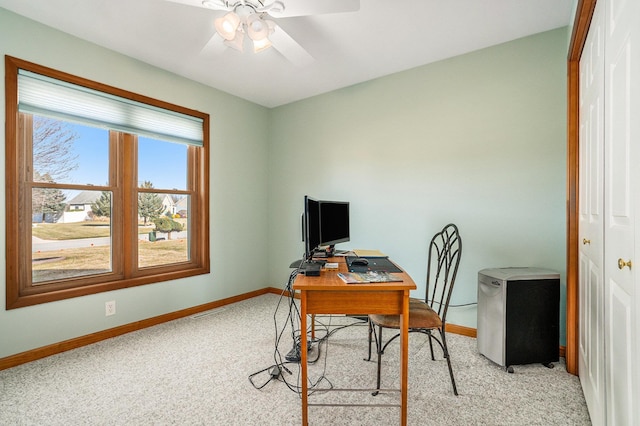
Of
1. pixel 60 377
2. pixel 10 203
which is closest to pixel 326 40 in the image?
pixel 10 203

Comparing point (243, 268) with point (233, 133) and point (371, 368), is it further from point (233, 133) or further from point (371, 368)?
point (371, 368)

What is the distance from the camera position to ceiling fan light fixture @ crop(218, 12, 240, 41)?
5.68ft

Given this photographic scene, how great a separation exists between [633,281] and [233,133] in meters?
3.73

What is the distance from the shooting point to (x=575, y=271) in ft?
6.86

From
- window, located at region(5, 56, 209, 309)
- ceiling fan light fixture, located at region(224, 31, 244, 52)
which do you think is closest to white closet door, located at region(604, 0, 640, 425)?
ceiling fan light fixture, located at region(224, 31, 244, 52)

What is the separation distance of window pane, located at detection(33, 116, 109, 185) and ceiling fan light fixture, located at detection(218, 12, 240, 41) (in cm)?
175

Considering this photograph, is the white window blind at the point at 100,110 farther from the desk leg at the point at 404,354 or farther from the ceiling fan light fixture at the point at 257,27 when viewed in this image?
the desk leg at the point at 404,354

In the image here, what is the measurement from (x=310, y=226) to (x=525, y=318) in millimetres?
1657

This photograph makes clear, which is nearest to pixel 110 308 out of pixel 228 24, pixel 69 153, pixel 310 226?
pixel 69 153

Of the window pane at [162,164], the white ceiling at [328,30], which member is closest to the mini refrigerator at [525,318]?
the white ceiling at [328,30]

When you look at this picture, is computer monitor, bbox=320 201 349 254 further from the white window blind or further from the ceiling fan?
the white window blind

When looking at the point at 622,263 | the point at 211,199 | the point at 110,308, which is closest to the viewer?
the point at 622,263

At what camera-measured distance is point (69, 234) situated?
103 inches

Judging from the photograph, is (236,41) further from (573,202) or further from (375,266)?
(573,202)
